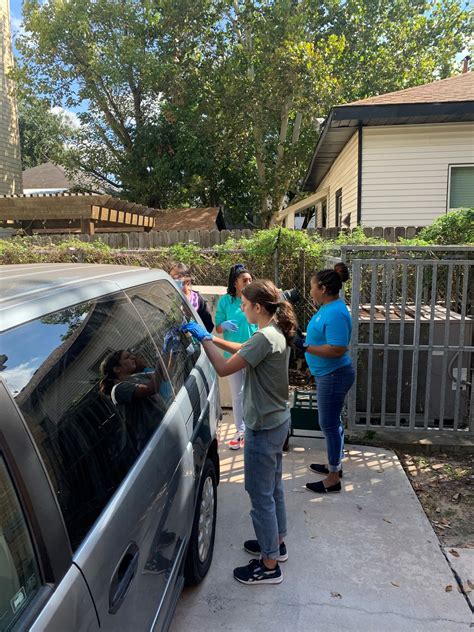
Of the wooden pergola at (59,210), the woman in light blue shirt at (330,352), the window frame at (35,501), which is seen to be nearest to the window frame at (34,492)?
the window frame at (35,501)

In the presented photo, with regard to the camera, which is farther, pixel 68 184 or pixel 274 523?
pixel 68 184

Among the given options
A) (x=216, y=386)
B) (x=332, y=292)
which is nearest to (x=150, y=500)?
(x=216, y=386)

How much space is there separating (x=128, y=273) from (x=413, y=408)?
10.1ft

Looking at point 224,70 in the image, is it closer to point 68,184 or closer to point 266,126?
point 266,126

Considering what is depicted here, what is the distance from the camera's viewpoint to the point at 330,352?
126 inches

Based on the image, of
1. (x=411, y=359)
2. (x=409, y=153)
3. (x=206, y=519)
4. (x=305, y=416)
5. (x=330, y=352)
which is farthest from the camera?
(x=409, y=153)

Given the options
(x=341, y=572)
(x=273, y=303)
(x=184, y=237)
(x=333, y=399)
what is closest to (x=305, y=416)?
(x=333, y=399)

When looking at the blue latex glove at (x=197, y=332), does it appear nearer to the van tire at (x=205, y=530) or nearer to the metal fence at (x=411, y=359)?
the van tire at (x=205, y=530)

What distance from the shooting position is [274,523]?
2.51 meters

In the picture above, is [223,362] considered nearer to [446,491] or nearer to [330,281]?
[330,281]

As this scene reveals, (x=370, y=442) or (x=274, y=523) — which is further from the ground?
(x=274, y=523)

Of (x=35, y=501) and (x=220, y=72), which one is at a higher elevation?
(x=220, y=72)

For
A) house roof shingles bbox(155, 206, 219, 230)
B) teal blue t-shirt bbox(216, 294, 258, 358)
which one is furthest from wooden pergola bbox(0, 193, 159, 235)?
teal blue t-shirt bbox(216, 294, 258, 358)

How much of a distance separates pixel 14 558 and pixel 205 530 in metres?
1.73
